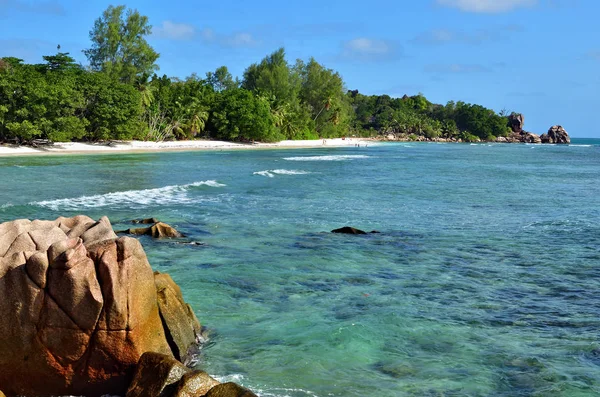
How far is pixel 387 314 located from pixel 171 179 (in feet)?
95.8

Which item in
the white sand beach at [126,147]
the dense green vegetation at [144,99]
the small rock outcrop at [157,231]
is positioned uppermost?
the dense green vegetation at [144,99]

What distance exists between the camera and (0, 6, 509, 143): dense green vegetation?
60.6 metres

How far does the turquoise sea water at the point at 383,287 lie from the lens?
800 centimetres

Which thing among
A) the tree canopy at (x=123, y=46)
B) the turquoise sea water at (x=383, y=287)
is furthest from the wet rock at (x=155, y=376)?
the tree canopy at (x=123, y=46)

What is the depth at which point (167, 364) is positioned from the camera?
653 cm

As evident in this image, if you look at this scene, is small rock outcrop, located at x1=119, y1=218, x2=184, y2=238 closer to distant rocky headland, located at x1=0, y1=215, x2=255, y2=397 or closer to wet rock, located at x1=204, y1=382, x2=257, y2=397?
distant rocky headland, located at x1=0, y1=215, x2=255, y2=397

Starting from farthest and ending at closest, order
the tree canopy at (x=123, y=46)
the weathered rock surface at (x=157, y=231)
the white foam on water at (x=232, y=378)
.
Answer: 1. the tree canopy at (x=123, y=46)
2. the weathered rock surface at (x=157, y=231)
3. the white foam on water at (x=232, y=378)

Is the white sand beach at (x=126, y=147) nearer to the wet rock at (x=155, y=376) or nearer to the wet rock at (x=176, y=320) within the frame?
the wet rock at (x=176, y=320)

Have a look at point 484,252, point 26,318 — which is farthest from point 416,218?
point 26,318

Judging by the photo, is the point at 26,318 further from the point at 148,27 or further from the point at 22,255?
the point at 148,27

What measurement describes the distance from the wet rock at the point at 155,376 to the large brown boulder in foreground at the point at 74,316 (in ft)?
0.83

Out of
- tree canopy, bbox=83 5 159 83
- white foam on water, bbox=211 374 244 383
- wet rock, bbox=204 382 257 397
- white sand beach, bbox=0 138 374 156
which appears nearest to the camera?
wet rock, bbox=204 382 257 397

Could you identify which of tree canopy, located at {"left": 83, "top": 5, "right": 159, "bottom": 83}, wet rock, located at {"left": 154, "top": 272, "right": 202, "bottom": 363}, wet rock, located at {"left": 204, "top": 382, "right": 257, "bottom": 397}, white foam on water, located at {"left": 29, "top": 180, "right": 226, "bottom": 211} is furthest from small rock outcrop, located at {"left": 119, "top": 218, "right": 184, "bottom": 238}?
tree canopy, located at {"left": 83, "top": 5, "right": 159, "bottom": 83}

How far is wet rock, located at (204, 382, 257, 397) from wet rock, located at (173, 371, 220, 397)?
14 centimetres
